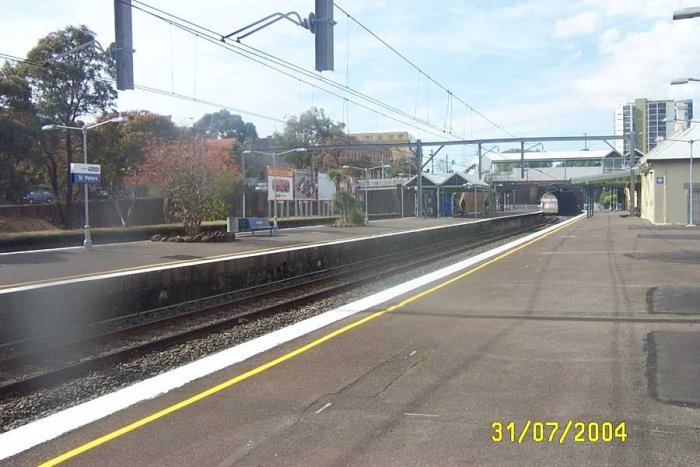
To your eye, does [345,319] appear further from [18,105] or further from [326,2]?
[18,105]

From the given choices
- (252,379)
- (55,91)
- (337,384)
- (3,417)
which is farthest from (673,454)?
(55,91)

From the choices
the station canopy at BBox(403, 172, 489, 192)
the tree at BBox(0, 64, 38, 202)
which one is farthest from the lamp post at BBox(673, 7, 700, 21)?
the station canopy at BBox(403, 172, 489, 192)

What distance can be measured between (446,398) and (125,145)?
157 ft

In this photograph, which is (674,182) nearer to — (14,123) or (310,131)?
(14,123)

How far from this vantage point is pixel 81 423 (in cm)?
585

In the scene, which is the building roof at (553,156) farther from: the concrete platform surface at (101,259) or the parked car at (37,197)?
the concrete platform surface at (101,259)

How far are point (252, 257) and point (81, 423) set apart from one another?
12603 mm

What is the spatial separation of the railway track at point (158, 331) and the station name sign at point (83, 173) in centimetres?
1176

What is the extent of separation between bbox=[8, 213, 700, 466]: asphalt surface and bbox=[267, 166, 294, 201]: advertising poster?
38.9 m

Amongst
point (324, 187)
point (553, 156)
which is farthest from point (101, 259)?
point (553, 156)

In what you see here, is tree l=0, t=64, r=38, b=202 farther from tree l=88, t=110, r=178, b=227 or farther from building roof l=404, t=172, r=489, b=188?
building roof l=404, t=172, r=489, b=188

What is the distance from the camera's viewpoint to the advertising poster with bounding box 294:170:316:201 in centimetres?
5547

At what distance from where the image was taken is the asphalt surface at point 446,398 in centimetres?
477

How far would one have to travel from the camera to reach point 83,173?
26688mm
